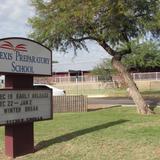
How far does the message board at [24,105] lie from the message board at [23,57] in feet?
1.70

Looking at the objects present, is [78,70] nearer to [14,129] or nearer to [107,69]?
[107,69]

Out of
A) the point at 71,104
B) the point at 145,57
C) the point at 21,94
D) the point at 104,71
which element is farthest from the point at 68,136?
the point at 145,57

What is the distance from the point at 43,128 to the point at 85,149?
4440mm

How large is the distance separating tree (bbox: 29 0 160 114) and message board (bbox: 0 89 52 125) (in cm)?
697

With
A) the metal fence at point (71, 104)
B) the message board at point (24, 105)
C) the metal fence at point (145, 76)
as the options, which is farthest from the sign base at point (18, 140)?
the metal fence at point (145, 76)

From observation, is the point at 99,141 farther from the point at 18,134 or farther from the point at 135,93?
the point at 135,93

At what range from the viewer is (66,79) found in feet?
214

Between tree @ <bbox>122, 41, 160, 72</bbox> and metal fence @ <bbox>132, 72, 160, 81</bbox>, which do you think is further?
tree @ <bbox>122, 41, 160, 72</bbox>

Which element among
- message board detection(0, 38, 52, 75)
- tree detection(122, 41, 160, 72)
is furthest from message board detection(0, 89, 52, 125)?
tree detection(122, 41, 160, 72)

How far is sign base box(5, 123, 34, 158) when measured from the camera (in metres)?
12.1

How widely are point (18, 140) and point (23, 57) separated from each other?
2.03 metres

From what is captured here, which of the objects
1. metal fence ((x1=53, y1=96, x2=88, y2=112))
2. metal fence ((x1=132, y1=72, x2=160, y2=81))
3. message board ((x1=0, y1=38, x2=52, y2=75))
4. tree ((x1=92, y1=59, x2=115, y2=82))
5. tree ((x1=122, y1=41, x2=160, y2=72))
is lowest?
metal fence ((x1=53, y1=96, x2=88, y2=112))

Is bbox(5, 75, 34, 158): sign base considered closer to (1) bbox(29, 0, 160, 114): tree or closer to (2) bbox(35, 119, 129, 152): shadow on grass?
(2) bbox(35, 119, 129, 152): shadow on grass

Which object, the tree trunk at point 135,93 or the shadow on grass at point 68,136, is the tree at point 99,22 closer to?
the tree trunk at point 135,93
